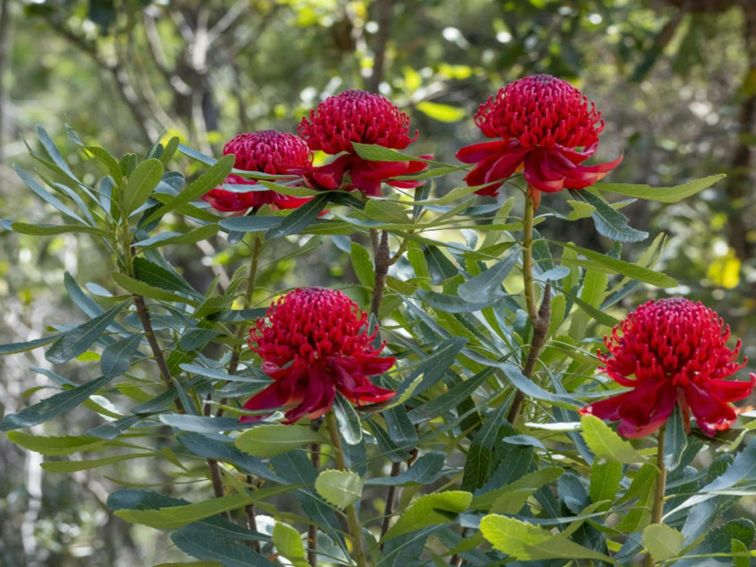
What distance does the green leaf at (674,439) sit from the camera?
831mm

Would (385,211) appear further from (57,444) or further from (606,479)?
(57,444)

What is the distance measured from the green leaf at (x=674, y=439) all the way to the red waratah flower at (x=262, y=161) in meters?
0.40

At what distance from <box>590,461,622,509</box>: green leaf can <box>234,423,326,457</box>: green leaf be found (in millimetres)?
231

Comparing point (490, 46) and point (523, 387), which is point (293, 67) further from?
point (523, 387)

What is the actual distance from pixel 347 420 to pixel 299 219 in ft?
0.66

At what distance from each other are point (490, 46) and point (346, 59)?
0.60 metres

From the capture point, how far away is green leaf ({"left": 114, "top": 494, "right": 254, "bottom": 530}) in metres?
0.82

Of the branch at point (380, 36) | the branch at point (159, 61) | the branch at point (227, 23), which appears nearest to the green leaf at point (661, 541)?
the branch at point (380, 36)

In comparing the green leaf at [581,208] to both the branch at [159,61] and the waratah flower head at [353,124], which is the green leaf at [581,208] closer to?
the waratah flower head at [353,124]

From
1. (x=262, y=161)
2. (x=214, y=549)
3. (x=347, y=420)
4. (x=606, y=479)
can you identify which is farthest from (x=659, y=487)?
(x=262, y=161)

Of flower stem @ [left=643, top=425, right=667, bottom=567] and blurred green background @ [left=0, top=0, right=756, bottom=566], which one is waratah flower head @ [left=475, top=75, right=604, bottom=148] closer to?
flower stem @ [left=643, top=425, right=667, bottom=567]

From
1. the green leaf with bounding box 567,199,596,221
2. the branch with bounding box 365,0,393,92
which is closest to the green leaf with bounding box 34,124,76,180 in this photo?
the green leaf with bounding box 567,199,596,221

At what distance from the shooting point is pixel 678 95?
4.13 metres

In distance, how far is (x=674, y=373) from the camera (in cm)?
85
